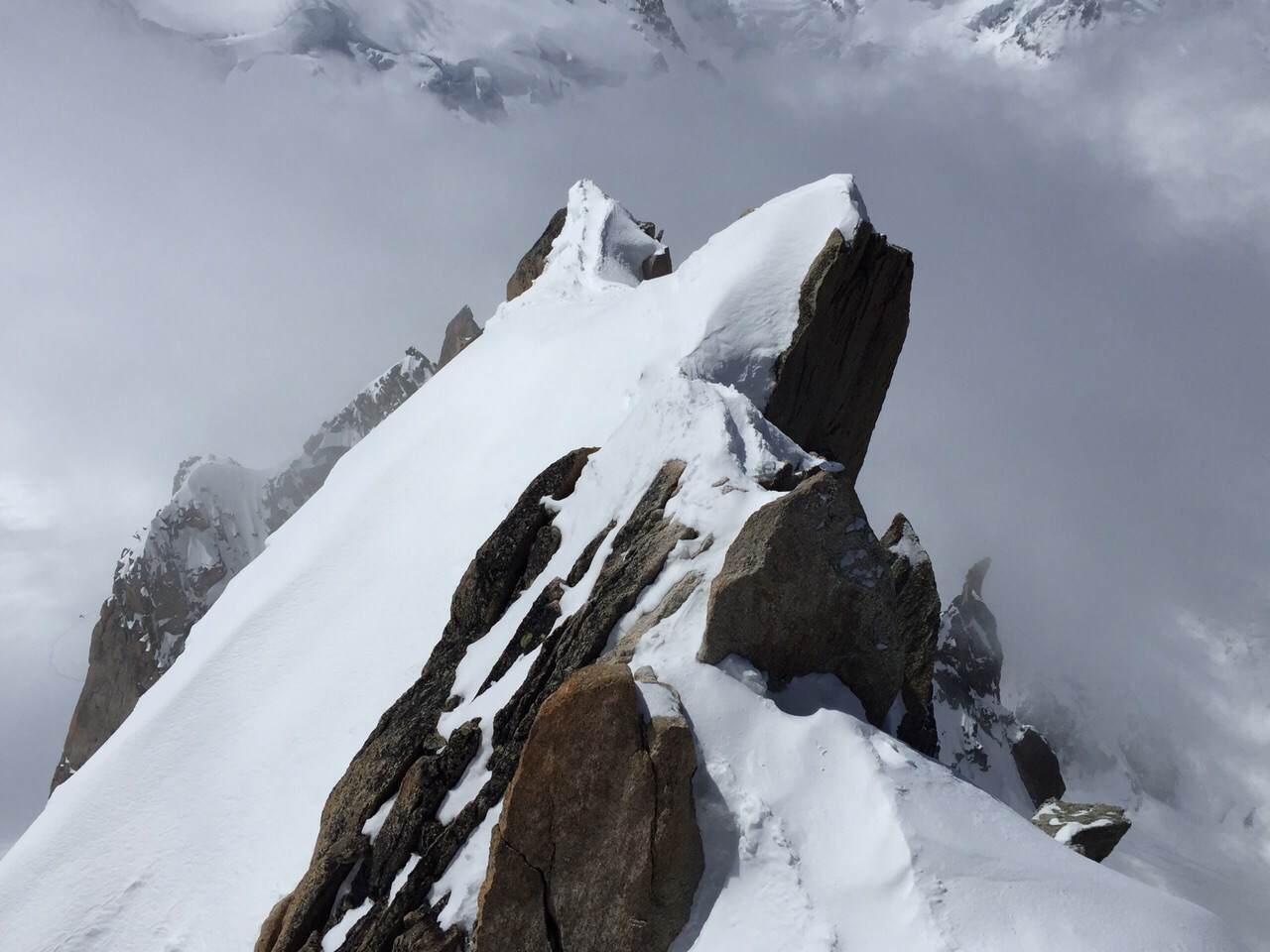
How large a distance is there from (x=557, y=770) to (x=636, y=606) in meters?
2.87

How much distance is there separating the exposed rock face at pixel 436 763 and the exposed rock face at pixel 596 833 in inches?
5.0

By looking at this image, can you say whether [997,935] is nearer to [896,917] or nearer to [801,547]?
[896,917]

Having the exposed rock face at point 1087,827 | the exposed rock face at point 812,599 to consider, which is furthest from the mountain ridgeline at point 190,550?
the exposed rock face at point 812,599

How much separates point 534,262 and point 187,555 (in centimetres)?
4709

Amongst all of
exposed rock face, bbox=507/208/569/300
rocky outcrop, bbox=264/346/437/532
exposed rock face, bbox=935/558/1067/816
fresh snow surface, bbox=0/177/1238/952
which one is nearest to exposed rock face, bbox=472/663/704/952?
fresh snow surface, bbox=0/177/1238/952

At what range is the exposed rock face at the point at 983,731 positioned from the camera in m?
36.8

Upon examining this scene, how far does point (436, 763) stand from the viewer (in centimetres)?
1136

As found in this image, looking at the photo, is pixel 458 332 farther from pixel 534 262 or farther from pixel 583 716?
pixel 583 716

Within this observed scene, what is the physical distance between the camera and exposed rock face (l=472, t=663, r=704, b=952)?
26.5 ft

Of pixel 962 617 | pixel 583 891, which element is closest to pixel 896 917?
pixel 583 891

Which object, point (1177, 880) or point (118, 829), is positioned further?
point (1177, 880)

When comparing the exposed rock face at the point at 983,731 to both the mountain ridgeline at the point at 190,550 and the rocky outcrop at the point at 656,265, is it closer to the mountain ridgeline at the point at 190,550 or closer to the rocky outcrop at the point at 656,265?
the rocky outcrop at the point at 656,265

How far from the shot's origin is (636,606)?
10859 millimetres

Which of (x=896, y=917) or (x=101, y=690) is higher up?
(x=896, y=917)
